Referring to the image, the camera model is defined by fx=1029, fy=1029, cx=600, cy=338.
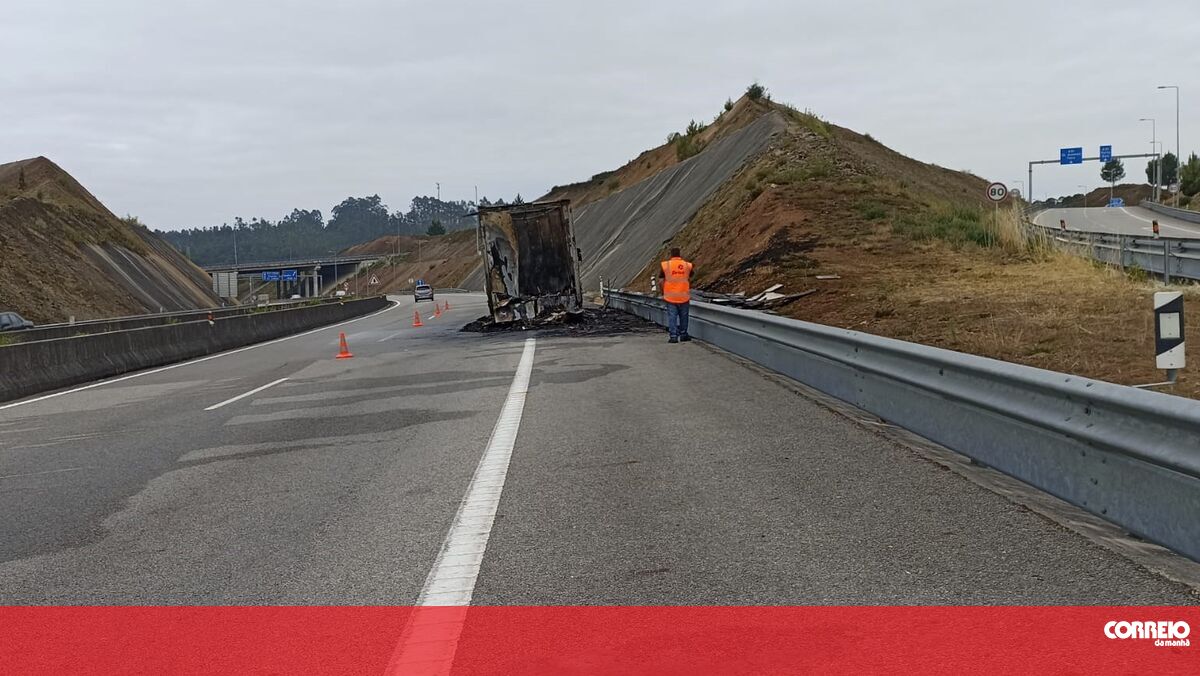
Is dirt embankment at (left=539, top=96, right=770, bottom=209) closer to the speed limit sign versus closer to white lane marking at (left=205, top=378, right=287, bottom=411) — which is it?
the speed limit sign

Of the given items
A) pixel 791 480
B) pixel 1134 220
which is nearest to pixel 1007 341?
pixel 791 480

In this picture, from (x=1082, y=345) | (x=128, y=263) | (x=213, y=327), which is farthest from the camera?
(x=128, y=263)

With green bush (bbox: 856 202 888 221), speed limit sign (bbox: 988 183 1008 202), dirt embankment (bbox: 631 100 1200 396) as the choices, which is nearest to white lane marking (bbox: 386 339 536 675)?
dirt embankment (bbox: 631 100 1200 396)

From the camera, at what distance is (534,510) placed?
20.3ft

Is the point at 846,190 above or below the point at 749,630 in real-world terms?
above

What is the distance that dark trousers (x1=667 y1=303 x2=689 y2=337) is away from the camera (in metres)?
19.4

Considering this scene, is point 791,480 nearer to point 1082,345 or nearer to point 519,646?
point 519,646

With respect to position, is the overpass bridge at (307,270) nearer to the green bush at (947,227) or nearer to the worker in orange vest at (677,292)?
the green bush at (947,227)

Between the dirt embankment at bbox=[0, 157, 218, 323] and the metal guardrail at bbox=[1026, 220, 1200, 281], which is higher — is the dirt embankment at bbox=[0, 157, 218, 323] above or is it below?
above

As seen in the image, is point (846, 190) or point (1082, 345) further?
point (846, 190)

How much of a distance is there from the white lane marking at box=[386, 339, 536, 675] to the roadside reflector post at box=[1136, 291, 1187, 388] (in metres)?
4.85

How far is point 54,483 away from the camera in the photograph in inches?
306

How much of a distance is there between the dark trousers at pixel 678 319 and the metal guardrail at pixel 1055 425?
909 centimetres

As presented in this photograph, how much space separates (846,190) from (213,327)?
20919mm
